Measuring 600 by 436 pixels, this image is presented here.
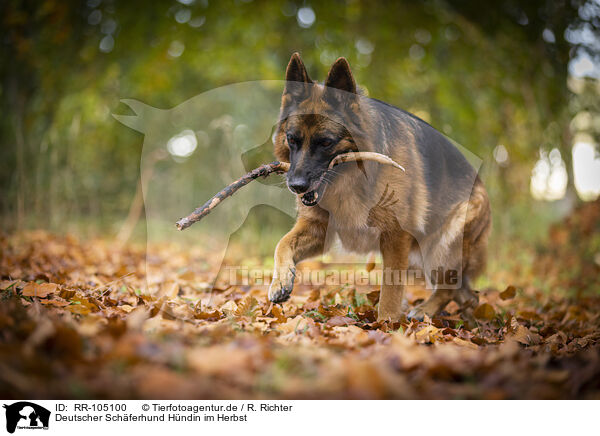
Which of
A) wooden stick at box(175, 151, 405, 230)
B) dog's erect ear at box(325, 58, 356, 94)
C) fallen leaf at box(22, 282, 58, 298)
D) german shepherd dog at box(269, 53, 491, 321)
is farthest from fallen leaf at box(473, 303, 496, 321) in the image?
fallen leaf at box(22, 282, 58, 298)

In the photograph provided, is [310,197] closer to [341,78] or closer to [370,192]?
[370,192]

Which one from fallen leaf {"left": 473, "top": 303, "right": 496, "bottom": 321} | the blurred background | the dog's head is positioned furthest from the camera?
the blurred background

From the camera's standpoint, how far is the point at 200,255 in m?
7.13

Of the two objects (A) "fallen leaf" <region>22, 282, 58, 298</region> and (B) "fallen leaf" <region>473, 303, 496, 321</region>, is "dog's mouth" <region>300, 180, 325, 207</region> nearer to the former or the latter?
(B) "fallen leaf" <region>473, 303, 496, 321</region>

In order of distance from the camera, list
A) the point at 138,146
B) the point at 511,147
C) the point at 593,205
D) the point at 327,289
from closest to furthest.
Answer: the point at 327,289 < the point at 593,205 < the point at 511,147 < the point at 138,146

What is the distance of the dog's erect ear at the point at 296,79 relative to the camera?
10.6ft

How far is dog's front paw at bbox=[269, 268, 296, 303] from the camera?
290cm

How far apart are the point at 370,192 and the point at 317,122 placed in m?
0.71

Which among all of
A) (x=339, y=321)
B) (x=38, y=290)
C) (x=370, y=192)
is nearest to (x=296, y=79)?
(x=370, y=192)

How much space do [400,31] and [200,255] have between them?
17.9 ft
